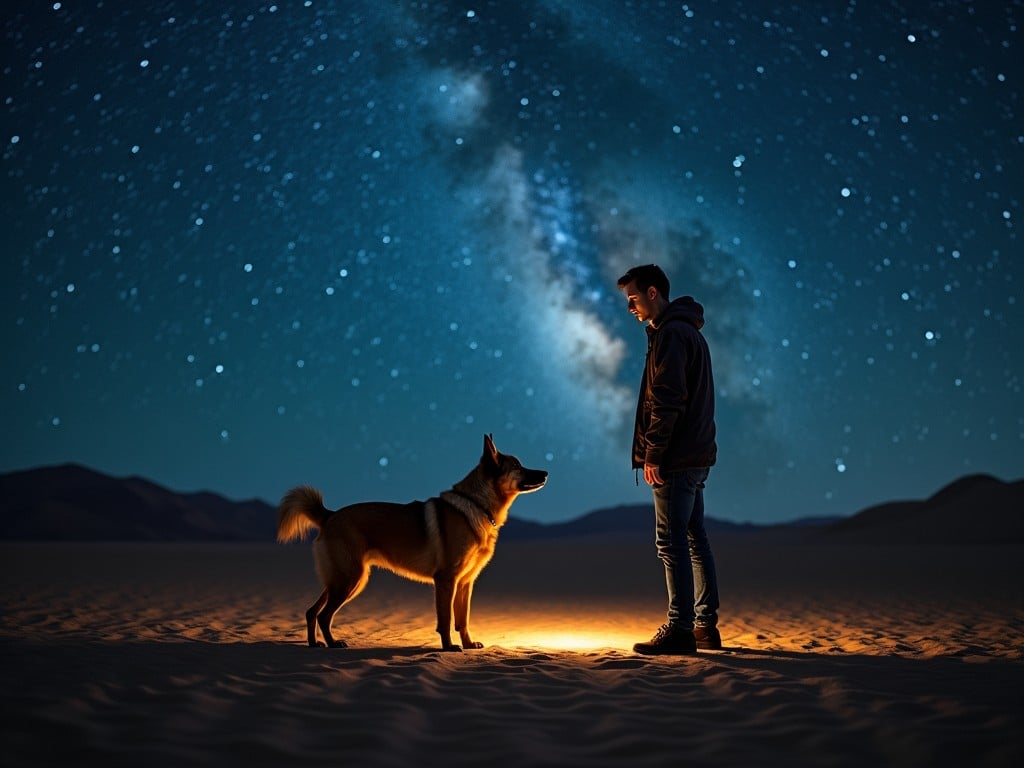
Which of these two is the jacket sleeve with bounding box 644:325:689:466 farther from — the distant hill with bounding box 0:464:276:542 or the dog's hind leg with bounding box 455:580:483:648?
the distant hill with bounding box 0:464:276:542

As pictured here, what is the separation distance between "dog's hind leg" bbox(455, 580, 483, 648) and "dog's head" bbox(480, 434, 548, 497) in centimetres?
87

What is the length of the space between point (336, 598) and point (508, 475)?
1.74 meters

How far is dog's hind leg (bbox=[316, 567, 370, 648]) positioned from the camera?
5.29 meters

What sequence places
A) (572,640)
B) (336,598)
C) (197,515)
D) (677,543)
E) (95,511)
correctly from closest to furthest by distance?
(677,543) < (336,598) < (572,640) < (95,511) < (197,515)

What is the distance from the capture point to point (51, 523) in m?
56.2

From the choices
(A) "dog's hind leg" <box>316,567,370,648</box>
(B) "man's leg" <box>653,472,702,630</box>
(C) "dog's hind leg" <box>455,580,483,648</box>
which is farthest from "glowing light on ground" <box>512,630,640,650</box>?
(A) "dog's hind leg" <box>316,567,370,648</box>

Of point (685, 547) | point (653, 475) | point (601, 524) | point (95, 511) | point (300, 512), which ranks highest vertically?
point (653, 475)

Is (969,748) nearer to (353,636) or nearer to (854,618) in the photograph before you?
(353,636)

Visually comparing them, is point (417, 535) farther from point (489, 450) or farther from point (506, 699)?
point (506, 699)

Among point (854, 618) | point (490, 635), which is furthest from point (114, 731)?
point (854, 618)

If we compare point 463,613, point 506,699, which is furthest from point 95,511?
point 506,699

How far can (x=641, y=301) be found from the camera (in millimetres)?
5141

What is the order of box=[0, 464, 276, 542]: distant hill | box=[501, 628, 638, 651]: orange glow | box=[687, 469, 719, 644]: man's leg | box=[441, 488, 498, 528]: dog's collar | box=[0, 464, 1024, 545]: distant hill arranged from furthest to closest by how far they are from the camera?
1. box=[0, 464, 276, 542]: distant hill
2. box=[0, 464, 1024, 545]: distant hill
3. box=[501, 628, 638, 651]: orange glow
4. box=[441, 488, 498, 528]: dog's collar
5. box=[687, 469, 719, 644]: man's leg

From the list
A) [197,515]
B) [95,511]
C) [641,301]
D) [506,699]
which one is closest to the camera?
[506,699]
